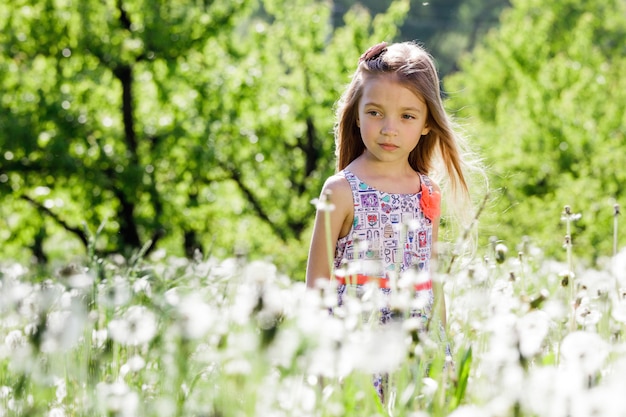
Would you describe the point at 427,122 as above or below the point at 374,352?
above

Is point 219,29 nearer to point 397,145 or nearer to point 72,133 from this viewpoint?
point 72,133

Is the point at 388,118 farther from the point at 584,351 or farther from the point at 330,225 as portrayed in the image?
the point at 584,351

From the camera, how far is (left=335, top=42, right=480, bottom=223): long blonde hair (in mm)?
2947

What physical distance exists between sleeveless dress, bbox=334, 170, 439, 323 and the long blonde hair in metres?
0.25

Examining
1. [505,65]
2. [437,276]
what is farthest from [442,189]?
[505,65]

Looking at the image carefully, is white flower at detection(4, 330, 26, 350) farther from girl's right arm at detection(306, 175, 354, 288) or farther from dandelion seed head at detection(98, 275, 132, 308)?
girl's right arm at detection(306, 175, 354, 288)

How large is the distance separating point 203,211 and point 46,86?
2.59m

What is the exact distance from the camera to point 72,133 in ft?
31.7

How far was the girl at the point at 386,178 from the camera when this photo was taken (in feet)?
9.34

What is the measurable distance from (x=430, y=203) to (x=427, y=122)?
11.4 inches

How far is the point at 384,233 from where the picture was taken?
2926 mm

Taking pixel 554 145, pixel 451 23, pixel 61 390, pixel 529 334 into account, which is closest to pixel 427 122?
pixel 61 390

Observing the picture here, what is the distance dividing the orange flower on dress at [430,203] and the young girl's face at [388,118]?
0.19m

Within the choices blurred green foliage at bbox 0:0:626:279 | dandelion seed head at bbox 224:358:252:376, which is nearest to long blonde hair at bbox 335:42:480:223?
dandelion seed head at bbox 224:358:252:376
